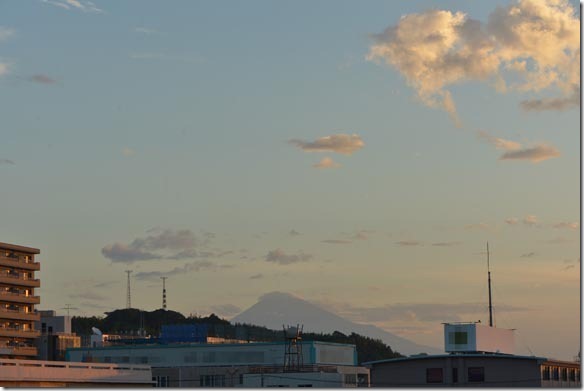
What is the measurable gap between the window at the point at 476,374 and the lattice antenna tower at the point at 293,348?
45.1 meters

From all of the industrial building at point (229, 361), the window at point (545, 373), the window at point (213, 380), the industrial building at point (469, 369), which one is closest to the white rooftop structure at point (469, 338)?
the industrial building at point (469, 369)

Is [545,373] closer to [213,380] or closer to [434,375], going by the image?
[434,375]

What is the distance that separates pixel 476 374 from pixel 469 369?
3.62ft

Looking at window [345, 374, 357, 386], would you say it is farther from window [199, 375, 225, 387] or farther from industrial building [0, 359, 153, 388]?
industrial building [0, 359, 153, 388]

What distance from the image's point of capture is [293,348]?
614 ft

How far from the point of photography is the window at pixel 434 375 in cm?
12444

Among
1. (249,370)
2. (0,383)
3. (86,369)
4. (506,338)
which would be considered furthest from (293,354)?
(0,383)

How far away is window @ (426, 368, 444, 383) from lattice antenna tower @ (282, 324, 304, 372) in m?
44.0

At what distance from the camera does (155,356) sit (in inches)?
7825

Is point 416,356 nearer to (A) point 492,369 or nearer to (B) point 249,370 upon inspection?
(A) point 492,369

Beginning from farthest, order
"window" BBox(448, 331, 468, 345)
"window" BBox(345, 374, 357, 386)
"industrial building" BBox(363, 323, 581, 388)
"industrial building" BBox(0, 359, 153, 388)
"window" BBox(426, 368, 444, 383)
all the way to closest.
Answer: "window" BBox(345, 374, 357, 386) < "window" BBox(448, 331, 468, 345) < "window" BBox(426, 368, 444, 383) < "industrial building" BBox(363, 323, 581, 388) < "industrial building" BBox(0, 359, 153, 388)

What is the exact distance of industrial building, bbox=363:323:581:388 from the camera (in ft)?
402

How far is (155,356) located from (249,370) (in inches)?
823

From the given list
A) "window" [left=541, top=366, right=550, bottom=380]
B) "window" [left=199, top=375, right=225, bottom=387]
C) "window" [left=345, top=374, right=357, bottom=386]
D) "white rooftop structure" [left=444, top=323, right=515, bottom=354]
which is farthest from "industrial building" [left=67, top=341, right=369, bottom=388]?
"window" [left=541, top=366, right=550, bottom=380]
